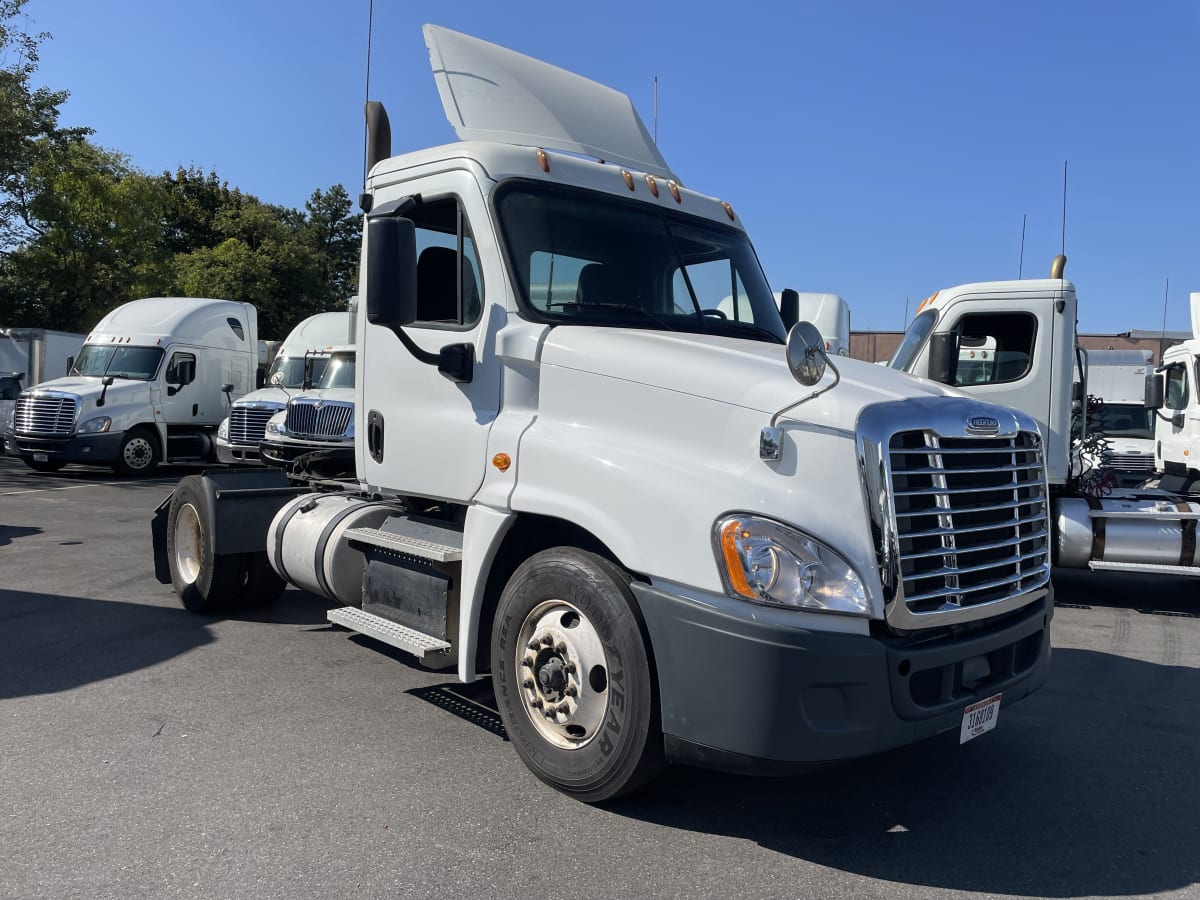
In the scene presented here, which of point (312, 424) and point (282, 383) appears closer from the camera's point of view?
point (312, 424)

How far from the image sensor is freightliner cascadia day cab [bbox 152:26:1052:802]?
3375 millimetres

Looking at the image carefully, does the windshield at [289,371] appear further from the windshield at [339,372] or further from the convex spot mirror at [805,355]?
the convex spot mirror at [805,355]

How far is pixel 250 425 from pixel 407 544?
13313mm

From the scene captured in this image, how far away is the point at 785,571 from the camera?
3.35 m

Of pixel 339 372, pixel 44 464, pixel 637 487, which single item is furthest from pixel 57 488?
pixel 637 487

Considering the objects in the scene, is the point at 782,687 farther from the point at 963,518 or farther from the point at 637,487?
the point at 963,518

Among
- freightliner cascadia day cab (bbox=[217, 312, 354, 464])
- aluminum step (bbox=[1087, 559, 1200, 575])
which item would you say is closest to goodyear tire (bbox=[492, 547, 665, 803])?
aluminum step (bbox=[1087, 559, 1200, 575])

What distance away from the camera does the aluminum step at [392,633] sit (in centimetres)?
460

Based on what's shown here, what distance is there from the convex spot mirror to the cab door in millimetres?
1523

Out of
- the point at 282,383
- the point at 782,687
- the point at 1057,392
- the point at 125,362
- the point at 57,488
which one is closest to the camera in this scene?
the point at 782,687

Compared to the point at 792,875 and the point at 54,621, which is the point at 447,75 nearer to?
the point at 792,875

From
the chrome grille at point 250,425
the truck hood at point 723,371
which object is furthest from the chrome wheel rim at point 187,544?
the chrome grille at point 250,425

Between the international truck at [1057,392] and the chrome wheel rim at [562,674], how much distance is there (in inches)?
216

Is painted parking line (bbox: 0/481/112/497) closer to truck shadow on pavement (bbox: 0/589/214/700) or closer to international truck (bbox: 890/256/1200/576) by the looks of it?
truck shadow on pavement (bbox: 0/589/214/700)
